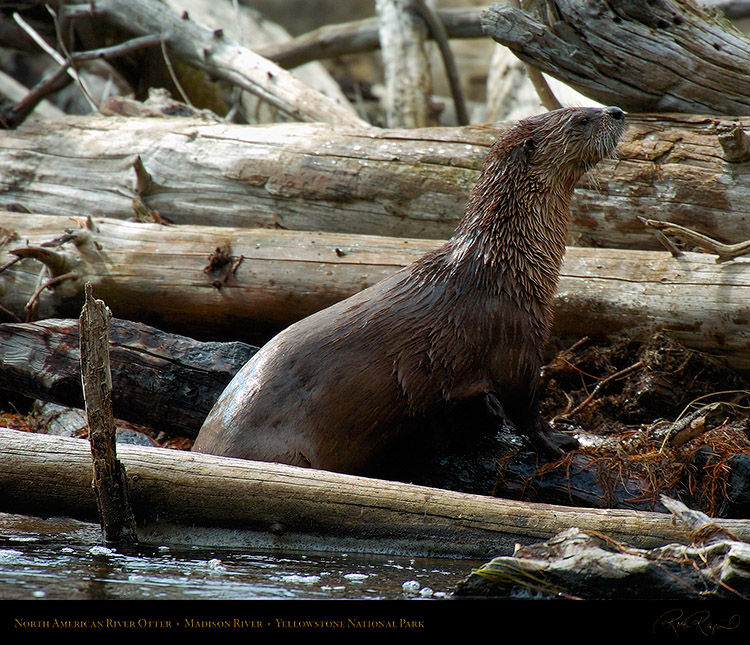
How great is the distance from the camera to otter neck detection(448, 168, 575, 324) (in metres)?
3.72

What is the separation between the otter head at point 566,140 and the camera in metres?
3.87

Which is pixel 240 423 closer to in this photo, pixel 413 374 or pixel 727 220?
pixel 413 374

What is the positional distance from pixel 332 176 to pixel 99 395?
284 cm

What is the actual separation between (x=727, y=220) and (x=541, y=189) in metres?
1.50

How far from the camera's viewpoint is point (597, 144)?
389 centimetres

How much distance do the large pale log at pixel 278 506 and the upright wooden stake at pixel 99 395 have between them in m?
0.14

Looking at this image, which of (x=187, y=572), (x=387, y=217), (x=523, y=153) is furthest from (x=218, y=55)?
(x=187, y=572)

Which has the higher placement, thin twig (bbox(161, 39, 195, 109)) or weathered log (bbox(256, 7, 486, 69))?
weathered log (bbox(256, 7, 486, 69))

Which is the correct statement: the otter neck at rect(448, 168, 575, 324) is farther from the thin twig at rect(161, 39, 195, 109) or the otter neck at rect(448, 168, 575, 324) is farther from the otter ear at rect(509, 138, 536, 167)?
the thin twig at rect(161, 39, 195, 109)

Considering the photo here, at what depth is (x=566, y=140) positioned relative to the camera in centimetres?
387

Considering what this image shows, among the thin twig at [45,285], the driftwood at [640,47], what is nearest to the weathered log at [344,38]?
the driftwood at [640,47]

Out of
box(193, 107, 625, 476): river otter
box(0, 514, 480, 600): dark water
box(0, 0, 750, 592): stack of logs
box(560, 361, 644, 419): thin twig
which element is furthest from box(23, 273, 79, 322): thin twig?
box(560, 361, 644, 419): thin twig

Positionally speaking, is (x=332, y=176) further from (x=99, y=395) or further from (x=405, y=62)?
(x=405, y=62)

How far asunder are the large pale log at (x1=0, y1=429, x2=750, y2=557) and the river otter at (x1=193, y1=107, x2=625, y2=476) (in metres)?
0.29
